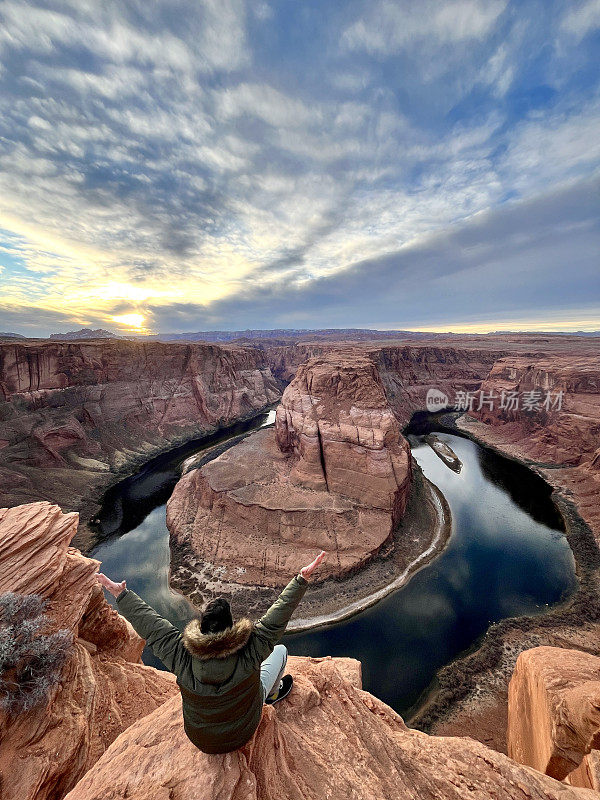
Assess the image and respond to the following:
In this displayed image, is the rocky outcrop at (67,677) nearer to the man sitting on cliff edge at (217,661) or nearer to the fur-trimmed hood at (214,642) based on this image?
the man sitting on cliff edge at (217,661)

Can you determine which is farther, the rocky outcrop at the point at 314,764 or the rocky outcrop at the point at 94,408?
the rocky outcrop at the point at 94,408

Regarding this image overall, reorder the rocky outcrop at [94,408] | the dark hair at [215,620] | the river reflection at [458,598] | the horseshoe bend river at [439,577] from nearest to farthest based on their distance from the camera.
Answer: the dark hair at [215,620], the river reflection at [458,598], the horseshoe bend river at [439,577], the rocky outcrop at [94,408]

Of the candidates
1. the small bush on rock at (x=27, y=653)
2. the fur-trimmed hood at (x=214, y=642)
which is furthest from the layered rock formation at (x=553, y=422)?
the small bush on rock at (x=27, y=653)

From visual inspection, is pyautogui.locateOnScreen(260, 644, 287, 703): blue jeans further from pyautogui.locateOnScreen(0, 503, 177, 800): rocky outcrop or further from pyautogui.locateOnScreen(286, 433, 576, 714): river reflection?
pyautogui.locateOnScreen(286, 433, 576, 714): river reflection

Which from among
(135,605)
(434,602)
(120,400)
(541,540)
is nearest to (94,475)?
(120,400)

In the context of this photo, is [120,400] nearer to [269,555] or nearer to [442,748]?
[269,555]

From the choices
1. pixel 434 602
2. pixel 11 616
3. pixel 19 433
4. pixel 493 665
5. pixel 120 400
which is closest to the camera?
pixel 11 616

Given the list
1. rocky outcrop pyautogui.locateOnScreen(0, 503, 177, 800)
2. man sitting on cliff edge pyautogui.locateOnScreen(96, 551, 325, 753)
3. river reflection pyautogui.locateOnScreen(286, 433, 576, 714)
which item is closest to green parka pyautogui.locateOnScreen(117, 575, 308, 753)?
man sitting on cliff edge pyautogui.locateOnScreen(96, 551, 325, 753)
